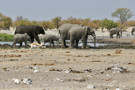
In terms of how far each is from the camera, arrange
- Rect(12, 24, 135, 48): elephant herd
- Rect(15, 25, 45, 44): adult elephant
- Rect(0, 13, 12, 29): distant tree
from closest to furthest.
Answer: Rect(12, 24, 135, 48): elephant herd → Rect(15, 25, 45, 44): adult elephant → Rect(0, 13, 12, 29): distant tree

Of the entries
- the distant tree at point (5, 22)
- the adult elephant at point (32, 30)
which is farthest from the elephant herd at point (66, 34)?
the distant tree at point (5, 22)

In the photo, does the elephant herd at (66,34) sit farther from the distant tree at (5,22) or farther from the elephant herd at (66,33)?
the distant tree at (5,22)

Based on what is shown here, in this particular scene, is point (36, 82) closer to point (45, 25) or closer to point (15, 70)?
point (15, 70)

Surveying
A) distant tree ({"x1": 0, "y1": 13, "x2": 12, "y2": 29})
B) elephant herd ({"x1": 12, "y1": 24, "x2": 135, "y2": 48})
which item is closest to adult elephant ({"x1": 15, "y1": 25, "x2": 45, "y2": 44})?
elephant herd ({"x1": 12, "y1": 24, "x2": 135, "y2": 48})

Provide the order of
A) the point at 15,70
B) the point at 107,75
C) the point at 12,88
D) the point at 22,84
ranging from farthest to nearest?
Result: the point at 15,70
the point at 107,75
the point at 22,84
the point at 12,88

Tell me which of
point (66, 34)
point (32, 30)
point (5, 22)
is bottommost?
point (66, 34)

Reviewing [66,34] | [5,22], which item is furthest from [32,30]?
[5,22]

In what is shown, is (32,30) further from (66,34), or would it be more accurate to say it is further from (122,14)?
(122,14)

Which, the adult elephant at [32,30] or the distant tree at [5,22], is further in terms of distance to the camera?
the distant tree at [5,22]

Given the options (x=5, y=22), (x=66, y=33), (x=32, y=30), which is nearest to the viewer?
(x=66, y=33)

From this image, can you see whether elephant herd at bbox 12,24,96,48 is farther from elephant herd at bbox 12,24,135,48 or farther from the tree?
the tree

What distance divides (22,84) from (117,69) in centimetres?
409

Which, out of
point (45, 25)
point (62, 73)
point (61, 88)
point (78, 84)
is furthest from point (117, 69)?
point (45, 25)

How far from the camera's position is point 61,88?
8969mm
